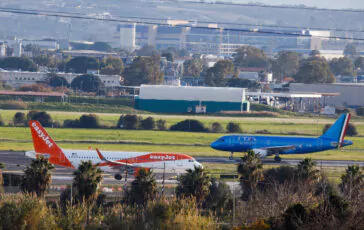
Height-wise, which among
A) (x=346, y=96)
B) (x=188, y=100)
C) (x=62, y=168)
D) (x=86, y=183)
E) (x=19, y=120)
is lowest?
(x=62, y=168)

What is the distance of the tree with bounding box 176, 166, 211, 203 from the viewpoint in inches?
1593

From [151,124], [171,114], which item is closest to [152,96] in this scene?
[171,114]

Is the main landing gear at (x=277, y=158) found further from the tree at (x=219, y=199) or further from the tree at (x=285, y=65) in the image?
the tree at (x=285, y=65)

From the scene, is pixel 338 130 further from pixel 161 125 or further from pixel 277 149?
pixel 161 125

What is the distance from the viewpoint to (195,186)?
4066 centimetres

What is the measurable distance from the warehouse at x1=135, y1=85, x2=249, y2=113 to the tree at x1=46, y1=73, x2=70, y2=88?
3102 cm

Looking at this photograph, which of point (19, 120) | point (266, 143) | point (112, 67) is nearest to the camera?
point (266, 143)

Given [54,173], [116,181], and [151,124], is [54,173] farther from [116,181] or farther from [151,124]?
[151,124]

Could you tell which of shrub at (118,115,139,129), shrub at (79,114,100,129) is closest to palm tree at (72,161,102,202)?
shrub at (79,114,100,129)

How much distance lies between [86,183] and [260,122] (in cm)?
5375

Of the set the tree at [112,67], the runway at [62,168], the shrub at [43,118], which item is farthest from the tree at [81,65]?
the runway at [62,168]

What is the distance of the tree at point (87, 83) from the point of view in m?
130

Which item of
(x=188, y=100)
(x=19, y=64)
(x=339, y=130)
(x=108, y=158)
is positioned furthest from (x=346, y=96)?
(x=108, y=158)

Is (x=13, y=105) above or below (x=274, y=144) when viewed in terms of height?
below
